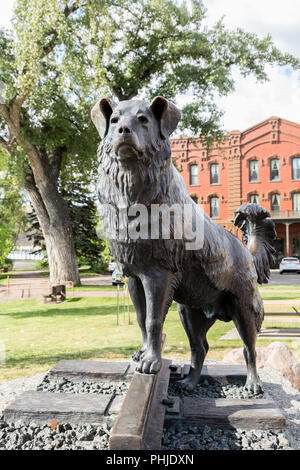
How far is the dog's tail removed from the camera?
3459mm

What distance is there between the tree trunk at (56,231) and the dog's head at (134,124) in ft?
38.4

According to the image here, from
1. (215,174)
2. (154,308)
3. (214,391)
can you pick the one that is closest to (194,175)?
(215,174)

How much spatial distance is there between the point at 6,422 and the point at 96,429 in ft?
2.34

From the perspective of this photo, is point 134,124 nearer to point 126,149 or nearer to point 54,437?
point 126,149

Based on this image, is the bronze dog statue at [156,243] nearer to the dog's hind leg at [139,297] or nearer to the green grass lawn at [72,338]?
the dog's hind leg at [139,297]

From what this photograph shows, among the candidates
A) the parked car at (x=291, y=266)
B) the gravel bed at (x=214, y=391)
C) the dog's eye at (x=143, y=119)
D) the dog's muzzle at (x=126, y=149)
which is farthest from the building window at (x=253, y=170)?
the dog's muzzle at (x=126, y=149)

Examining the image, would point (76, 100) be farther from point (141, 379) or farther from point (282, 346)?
point (141, 379)

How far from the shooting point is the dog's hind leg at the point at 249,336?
10.0 feet

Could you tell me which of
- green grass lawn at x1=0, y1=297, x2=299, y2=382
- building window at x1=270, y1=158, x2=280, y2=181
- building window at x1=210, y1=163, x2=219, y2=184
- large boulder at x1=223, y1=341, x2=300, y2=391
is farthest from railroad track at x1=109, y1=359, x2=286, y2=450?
building window at x1=270, y1=158, x2=280, y2=181

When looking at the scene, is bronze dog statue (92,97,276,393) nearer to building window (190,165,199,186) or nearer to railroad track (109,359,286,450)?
railroad track (109,359,286,450)

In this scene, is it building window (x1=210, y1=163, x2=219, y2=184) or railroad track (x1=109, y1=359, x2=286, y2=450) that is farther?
building window (x1=210, y1=163, x2=219, y2=184)

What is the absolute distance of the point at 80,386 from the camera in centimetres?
371

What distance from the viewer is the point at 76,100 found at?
1243cm

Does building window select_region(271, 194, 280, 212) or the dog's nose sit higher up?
building window select_region(271, 194, 280, 212)
